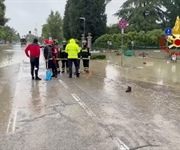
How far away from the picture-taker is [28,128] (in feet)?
20.4

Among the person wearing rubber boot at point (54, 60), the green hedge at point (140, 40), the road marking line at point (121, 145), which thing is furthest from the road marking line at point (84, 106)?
the green hedge at point (140, 40)

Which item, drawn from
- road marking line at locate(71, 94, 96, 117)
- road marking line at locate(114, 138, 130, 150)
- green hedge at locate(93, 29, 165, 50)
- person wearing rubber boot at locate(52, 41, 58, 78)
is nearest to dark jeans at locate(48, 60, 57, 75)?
person wearing rubber boot at locate(52, 41, 58, 78)

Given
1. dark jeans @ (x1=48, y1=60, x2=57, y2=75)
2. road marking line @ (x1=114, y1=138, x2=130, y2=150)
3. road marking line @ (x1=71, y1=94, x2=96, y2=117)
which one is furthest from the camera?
dark jeans @ (x1=48, y1=60, x2=57, y2=75)

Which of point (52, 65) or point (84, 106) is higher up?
point (52, 65)

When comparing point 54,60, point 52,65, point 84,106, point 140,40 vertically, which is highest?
point 140,40

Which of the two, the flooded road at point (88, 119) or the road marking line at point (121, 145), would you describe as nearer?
the road marking line at point (121, 145)

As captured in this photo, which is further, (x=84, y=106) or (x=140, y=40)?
(x=140, y=40)

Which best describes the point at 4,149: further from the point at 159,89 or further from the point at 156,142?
the point at 159,89

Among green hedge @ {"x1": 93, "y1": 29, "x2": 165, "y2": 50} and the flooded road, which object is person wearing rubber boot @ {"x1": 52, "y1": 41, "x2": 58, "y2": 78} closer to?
the flooded road

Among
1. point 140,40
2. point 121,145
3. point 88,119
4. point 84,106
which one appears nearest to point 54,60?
point 84,106

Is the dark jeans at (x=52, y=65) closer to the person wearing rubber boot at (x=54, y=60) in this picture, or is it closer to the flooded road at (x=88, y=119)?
the person wearing rubber boot at (x=54, y=60)

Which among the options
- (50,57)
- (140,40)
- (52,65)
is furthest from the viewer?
(140,40)

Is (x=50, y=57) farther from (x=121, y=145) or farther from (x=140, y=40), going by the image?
(x=140, y=40)

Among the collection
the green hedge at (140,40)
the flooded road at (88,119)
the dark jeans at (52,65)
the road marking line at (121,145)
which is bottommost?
the flooded road at (88,119)
